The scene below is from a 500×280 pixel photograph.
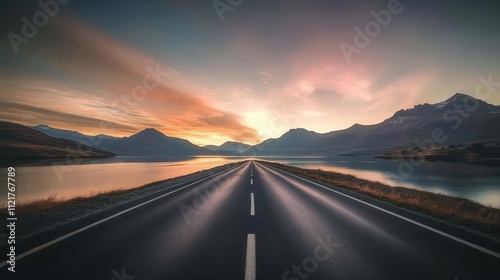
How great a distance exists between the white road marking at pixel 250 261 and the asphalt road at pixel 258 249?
2 cm

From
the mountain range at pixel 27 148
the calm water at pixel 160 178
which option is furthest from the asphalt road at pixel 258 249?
the mountain range at pixel 27 148

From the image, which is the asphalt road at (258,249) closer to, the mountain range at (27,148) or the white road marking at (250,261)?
the white road marking at (250,261)

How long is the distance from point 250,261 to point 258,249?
74 cm

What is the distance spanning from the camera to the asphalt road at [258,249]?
4.52 m

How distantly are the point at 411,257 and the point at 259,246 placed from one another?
11.3ft

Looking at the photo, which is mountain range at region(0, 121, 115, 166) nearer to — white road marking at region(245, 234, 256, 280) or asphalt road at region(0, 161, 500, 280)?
asphalt road at region(0, 161, 500, 280)

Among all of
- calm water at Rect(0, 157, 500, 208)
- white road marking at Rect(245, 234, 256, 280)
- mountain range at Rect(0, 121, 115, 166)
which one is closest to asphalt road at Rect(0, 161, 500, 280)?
white road marking at Rect(245, 234, 256, 280)

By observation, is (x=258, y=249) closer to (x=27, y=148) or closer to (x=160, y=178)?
(x=160, y=178)

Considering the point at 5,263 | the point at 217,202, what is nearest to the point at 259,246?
the point at 5,263

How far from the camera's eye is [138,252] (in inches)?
217

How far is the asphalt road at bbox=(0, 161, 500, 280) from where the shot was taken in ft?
14.8

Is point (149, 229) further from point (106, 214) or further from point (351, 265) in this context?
point (351, 265)

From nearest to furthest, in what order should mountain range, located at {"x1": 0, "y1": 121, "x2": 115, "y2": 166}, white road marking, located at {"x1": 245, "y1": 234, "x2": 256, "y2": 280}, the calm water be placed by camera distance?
white road marking, located at {"x1": 245, "y1": 234, "x2": 256, "y2": 280} < the calm water < mountain range, located at {"x1": 0, "y1": 121, "x2": 115, "y2": 166}

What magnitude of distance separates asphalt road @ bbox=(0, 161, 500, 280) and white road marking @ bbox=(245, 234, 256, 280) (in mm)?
19
